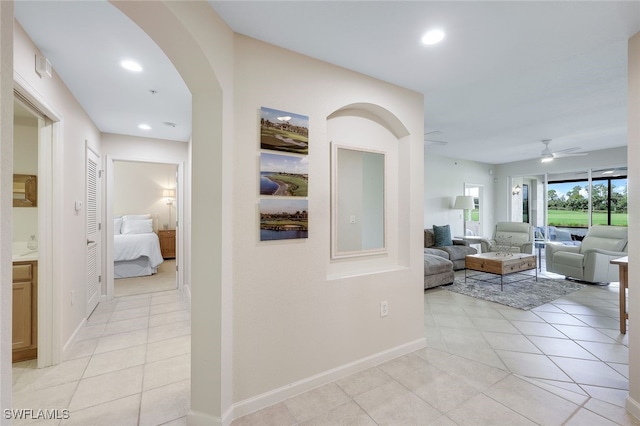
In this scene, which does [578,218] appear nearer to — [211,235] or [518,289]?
[518,289]

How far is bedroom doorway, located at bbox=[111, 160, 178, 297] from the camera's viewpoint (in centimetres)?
529

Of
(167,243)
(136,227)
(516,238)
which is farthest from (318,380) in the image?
(167,243)

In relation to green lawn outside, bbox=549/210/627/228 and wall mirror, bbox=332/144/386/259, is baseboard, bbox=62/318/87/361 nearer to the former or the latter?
wall mirror, bbox=332/144/386/259

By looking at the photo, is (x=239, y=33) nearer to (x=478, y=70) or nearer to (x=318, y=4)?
(x=318, y=4)

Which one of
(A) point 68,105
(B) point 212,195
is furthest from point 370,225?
(A) point 68,105

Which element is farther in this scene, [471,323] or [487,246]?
[487,246]

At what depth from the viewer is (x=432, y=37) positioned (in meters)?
1.88

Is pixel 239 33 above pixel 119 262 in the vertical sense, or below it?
above

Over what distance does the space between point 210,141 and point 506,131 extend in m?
4.90

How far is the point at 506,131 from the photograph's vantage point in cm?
468

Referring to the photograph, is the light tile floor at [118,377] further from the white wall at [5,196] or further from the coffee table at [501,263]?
the coffee table at [501,263]

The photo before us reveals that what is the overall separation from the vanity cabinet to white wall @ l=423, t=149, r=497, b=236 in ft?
21.3

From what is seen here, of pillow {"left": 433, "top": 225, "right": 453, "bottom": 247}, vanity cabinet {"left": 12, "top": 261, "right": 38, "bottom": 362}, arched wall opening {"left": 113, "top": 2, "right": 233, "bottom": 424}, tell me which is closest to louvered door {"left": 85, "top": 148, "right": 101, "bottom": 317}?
vanity cabinet {"left": 12, "top": 261, "right": 38, "bottom": 362}

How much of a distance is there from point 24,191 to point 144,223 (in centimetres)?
398
